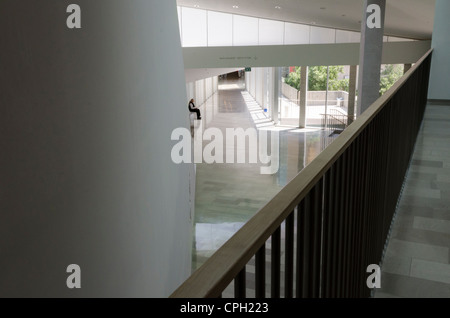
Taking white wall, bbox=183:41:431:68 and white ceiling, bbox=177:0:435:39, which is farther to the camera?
white wall, bbox=183:41:431:68

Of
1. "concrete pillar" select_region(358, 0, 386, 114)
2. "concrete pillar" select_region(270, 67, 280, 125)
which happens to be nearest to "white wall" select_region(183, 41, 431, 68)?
"concrete pillar" select_region(358, 0, 386, 114)

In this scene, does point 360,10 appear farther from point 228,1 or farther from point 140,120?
point 140,120

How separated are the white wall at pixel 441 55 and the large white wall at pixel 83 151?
655cm

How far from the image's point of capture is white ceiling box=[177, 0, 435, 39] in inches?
558

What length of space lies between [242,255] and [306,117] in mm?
25442

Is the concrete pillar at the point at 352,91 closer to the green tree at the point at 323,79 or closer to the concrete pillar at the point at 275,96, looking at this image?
the green tree at the point at 323,79

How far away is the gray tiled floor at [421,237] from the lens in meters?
2.79

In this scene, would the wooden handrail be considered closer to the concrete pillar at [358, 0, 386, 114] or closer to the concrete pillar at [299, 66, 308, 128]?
the concrete pillar at [358, 0, 386, 114]

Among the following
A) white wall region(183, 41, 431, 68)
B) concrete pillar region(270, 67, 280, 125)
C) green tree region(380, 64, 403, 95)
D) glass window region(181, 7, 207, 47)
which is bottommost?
concrete pillar region(270, 67, 280, 125)

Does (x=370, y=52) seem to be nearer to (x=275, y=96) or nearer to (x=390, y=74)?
(x=390, y=74)

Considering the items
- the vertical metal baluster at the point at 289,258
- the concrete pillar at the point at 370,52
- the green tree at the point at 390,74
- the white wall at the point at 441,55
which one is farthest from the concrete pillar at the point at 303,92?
the vertical metal baluster at the point at 289,258

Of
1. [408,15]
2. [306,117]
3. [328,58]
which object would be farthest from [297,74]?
[408,15]

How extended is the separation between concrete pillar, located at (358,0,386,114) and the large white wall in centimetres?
809

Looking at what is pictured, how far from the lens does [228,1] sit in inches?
694
